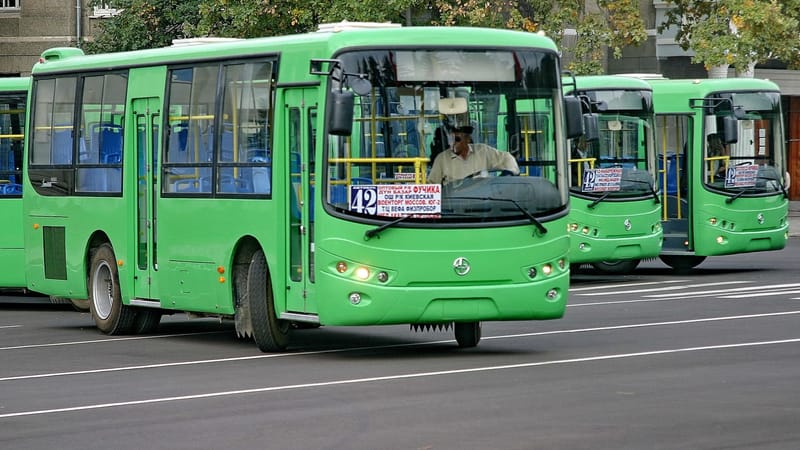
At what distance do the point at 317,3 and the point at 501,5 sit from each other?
11.8 feet

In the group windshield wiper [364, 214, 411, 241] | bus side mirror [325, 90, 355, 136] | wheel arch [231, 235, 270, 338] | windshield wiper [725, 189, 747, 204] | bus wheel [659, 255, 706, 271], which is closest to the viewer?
bus side mirror [325, 90, 355, 136]

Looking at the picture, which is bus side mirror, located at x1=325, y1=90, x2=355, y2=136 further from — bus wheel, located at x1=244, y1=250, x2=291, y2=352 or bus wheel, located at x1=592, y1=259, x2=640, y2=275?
bus wheel, located at x1=592, y1=259, x2=640, y2=275

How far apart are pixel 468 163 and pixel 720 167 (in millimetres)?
13209

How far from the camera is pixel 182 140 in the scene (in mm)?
18078

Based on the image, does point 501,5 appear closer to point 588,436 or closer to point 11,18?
point 11,18

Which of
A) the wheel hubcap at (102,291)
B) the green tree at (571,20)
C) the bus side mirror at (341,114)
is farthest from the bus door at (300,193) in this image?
the green tree at (571,20)

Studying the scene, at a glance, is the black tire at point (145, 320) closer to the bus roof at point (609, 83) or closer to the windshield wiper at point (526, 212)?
the windshield wiper at point (526, 212)

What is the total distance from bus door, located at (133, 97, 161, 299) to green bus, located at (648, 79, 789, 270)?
11.3 m

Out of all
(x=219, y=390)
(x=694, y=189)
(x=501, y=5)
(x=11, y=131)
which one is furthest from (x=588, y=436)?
(x=501, y=5)

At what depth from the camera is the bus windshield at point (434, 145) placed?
15.5 meters

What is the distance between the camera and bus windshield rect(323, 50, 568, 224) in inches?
608

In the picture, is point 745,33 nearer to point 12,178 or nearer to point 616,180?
point 616,180

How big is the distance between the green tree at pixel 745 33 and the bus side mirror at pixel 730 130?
10.4 m

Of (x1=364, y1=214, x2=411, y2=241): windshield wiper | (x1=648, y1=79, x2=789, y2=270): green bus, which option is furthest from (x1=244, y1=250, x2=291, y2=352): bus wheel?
(x1=648, y1=79, x2=789, y2=270): green bus
